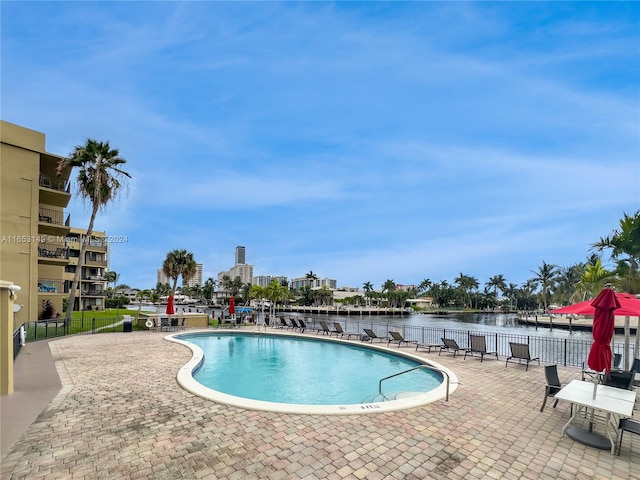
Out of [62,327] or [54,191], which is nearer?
[62,327]

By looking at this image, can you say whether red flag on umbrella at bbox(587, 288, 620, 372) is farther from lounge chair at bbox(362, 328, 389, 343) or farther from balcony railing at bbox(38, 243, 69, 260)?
balcony railing at bbox(38, 243, 69, 260)

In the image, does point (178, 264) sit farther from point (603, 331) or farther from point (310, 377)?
point (603, 331)

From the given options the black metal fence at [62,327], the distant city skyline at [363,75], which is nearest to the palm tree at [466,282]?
the distant city skyline at [363,75]

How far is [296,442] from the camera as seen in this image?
5.56 meters

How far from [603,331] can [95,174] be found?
27.6 metres

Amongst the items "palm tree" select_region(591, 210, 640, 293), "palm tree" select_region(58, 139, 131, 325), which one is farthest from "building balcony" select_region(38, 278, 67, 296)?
"palm tree" select_region(591, 210, 640, 293)

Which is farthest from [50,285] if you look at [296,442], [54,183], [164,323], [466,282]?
[466,282]

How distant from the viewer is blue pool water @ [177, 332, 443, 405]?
10.4 m

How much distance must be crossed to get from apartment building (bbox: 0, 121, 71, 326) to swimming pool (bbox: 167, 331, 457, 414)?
14.5 m

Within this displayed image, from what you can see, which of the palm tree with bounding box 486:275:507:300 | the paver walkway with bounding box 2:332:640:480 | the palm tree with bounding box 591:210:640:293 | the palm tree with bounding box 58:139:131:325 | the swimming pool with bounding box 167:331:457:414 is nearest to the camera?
the paver walkway with bounding box 2:332:640:480

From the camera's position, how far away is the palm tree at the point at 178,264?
38812mm

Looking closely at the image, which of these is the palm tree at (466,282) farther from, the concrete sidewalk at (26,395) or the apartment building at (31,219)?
the concrete sidewalk at (26,395)

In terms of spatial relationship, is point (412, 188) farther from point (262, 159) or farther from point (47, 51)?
point (47, 51)

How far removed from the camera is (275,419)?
6.61 meters
